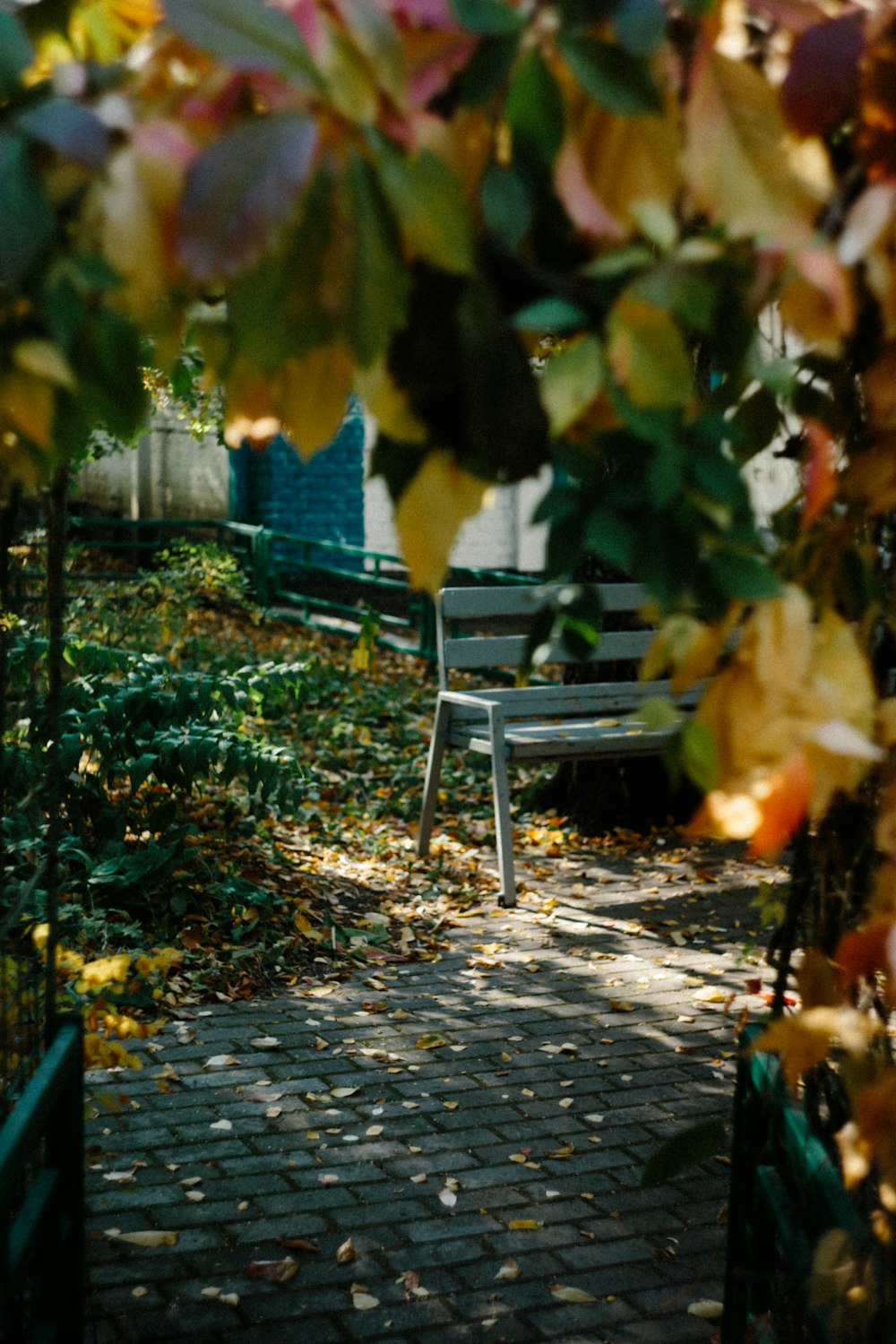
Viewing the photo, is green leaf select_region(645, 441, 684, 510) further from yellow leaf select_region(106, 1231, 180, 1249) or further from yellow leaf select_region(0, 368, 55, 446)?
yellow leaf select_region(106, 1231, 180, 1249)

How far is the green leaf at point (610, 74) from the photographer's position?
0.98 metres

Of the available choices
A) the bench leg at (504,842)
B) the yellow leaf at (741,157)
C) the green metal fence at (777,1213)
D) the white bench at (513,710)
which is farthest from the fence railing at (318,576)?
the yellow leaf at (741,157)

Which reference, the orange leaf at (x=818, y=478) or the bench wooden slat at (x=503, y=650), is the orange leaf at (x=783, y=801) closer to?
the orange leaf at (x=818, y=478)

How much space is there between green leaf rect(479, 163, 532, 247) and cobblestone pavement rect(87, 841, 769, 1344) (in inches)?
79.1

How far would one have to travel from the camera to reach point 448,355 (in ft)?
3.59

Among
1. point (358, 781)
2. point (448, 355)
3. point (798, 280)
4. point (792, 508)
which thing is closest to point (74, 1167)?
point (792, 508)

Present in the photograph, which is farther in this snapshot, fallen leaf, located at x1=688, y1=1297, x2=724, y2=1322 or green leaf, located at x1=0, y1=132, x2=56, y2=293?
fallen leaf, located at x1=688, y1=1297, x2=724, y2=1322

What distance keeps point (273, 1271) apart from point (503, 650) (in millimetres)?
4202

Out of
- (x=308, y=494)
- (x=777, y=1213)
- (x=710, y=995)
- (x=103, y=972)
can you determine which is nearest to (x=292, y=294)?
(x=777, y=1213)

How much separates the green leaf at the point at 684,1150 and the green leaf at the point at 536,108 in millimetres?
1305

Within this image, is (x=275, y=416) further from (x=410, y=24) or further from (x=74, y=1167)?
(x=74, y=1167)

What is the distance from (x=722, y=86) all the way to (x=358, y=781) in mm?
7160

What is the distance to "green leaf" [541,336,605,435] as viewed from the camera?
989 mm

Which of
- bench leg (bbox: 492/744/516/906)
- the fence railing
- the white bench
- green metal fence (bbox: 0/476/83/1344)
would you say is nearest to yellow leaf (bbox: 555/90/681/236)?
green metal fence (bbox: 0/476/83/1344)
